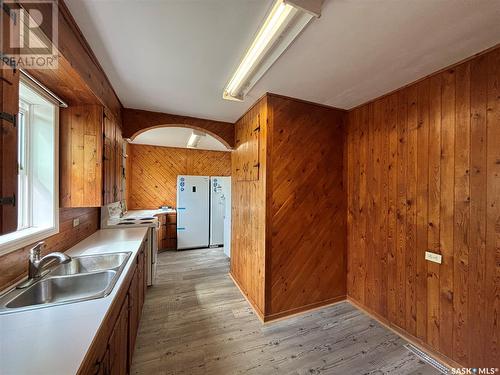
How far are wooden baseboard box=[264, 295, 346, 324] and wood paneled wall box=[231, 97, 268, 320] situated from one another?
0.41ft

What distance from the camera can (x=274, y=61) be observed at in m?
1.63

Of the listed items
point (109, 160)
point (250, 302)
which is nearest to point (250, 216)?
point (250, 302)

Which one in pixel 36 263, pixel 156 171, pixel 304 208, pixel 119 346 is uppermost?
pixel 156 171

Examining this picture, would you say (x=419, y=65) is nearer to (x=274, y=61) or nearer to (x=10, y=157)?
(x=274, y=61)

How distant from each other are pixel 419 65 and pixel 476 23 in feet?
1.42

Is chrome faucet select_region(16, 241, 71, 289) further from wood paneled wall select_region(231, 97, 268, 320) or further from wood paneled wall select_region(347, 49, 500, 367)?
wood paneled wall select_region(347, 49, 500, 367)

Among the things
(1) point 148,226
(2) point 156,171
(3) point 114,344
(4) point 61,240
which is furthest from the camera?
(2) point 156,171

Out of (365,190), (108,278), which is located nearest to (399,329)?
(365,190)

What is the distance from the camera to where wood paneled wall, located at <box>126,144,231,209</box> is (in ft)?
17.2

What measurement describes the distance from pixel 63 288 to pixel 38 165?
3.46 feet

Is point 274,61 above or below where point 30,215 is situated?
above

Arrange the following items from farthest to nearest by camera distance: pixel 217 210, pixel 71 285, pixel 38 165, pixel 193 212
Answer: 1. pixel 217 210
2. pixel 193 212
3. pixel 38 165
4. pixel 71 285

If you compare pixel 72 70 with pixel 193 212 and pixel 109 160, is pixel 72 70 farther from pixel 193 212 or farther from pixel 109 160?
pixel 193 212

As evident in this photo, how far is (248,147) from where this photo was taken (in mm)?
2775
